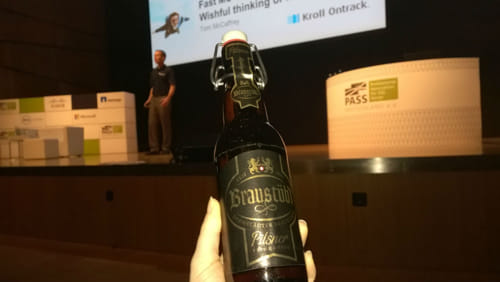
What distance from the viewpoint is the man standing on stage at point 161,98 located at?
10.4 ft

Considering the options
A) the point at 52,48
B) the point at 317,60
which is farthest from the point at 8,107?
the point at 317,60

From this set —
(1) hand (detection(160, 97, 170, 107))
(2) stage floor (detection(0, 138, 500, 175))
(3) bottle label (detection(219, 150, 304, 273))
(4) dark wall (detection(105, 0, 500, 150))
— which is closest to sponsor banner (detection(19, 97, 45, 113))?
(1) hand (detection(160, 97, 170, 107))

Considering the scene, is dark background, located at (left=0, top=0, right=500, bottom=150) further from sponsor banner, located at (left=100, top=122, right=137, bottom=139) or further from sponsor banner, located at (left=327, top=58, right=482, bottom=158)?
sponsor banner, located at (left=100, top=122, right=137, bottom=139)

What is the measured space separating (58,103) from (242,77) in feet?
11.0

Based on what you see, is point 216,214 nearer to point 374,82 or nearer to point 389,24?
point 374,82

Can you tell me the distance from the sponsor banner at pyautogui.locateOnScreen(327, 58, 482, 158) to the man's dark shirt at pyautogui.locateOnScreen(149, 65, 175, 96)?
7.46ft

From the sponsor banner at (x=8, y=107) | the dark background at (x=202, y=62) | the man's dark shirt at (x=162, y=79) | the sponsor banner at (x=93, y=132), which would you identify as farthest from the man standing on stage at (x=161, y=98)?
the sponsor banner at (x=8, y=107)

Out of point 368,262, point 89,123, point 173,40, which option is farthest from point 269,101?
point 368,262

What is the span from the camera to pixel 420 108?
1132 millimetres

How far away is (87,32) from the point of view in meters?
4.66

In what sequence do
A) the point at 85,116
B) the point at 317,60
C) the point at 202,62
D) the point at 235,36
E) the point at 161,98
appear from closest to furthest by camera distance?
the point at 235,36 < the point at 317,60 < the point at 161,98 < the point at 85,116 < the point at 202,62

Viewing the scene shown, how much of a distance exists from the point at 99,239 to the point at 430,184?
1.45 metres

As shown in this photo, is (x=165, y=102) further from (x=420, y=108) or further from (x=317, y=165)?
(x=420, y=108)

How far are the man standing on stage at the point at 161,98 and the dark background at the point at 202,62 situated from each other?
0.67m
